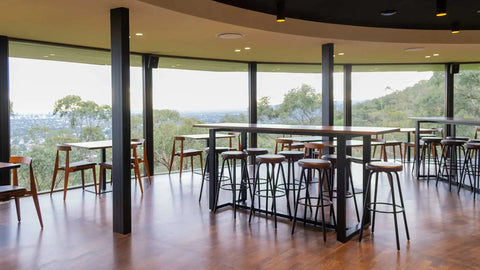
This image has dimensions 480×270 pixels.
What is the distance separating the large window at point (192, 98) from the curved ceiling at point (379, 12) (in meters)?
2.96

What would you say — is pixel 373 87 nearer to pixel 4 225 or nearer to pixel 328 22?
pixel 328 22

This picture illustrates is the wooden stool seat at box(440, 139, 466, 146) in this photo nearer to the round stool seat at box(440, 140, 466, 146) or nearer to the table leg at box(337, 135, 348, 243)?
the round stool seat at box(440, 140, 466, 146)

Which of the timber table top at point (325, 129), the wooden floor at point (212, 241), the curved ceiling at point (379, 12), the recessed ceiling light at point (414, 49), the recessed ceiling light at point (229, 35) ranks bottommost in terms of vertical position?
the wooden floor at point (212, 241)

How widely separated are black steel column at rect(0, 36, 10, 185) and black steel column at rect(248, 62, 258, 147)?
4.71 m

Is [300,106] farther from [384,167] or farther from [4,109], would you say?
[4,109]

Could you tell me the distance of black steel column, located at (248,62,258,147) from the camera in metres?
8.20

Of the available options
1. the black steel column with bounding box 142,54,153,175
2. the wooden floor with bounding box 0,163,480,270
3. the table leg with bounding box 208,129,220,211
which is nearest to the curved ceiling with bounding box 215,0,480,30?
the table leg with bounding box 208,129,220,211

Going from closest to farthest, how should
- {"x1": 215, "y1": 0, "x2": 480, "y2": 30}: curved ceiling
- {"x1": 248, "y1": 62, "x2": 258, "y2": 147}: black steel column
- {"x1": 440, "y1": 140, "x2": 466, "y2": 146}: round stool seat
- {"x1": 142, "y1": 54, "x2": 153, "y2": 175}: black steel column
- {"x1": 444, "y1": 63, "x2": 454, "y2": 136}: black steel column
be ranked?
{"x1": 215, "y1": 0, "x2": 480, "y2": 30}: curved ceiling, {"x1": 440, "y1": 140, "x2": 466, "y2": 146}: round stool seat, {"x1": 142, "y1": 54, "x2": 153, "y2": 175}: black steel column, {"x1": 248, "y1": 62, "x2": 258, "y2": 147}: black steel column, {"x1": 444, "y1": 63, "x2": 454, "y2": 136}: black steel column

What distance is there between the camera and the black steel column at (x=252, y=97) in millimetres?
8195

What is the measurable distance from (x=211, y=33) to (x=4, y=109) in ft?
10.5

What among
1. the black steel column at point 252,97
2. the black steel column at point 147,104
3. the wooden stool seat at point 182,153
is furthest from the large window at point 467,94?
the black steel column at point 147,104

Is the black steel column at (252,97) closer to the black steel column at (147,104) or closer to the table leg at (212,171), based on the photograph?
the black steel column at (147,104)

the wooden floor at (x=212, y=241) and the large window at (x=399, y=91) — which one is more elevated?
the large window at (x=399, y=91)

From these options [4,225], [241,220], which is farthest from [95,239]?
[241,220]
